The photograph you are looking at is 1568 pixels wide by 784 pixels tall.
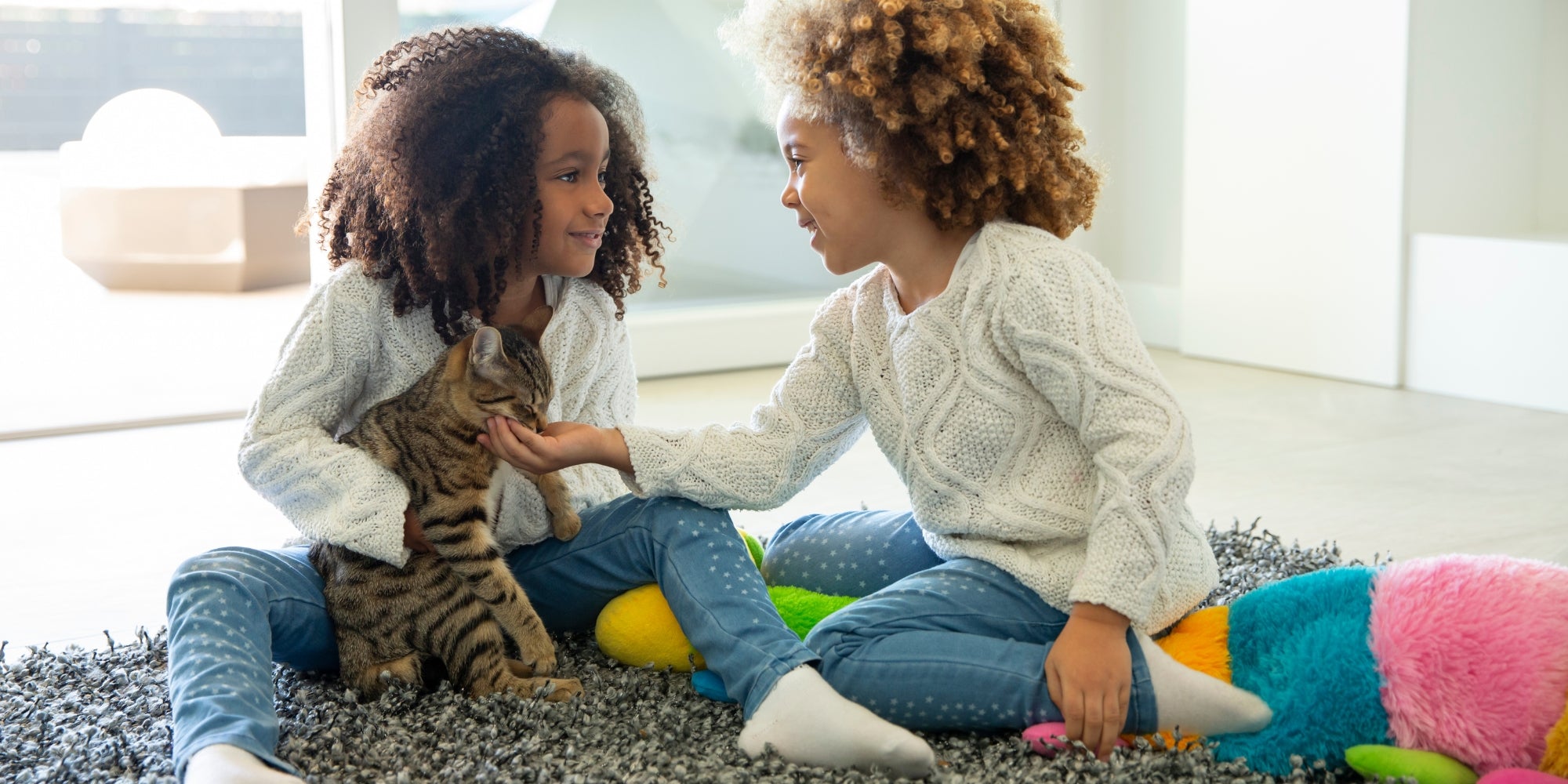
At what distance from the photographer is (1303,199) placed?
3.53 metres

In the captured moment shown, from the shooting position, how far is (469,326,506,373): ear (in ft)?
4.86

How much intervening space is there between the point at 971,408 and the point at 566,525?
1.67ft

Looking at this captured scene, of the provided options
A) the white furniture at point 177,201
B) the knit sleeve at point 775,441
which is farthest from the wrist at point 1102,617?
the white furniture at point 177,201

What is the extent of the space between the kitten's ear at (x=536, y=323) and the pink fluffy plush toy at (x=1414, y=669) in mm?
849

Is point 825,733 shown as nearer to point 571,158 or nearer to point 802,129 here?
point 802,129

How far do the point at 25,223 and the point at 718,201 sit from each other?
5.58ft

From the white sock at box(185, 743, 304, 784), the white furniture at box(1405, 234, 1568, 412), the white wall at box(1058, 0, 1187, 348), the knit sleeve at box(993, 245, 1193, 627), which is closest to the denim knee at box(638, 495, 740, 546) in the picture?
the knit sleeve at box(993, 245, 1193, 627)

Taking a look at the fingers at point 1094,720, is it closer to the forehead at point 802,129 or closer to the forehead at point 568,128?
the forehead at point 802,129

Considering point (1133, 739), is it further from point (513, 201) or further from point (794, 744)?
point (513, 201)

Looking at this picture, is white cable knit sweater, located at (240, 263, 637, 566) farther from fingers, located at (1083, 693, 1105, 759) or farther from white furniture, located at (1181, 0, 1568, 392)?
white furniture, located at (1181, 0, 1568, 392)

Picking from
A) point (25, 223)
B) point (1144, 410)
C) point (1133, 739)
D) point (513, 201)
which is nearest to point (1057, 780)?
point (1133, 739)

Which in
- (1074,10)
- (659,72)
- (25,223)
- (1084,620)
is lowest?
(1084,620)

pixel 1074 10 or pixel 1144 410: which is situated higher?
pixel 1074 10

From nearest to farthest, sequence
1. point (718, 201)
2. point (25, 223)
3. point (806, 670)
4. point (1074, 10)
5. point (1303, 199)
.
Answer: point (806, 670)
point (25, 223)
point (1303, 199)
point (718, 201)
point (1074, 10)
